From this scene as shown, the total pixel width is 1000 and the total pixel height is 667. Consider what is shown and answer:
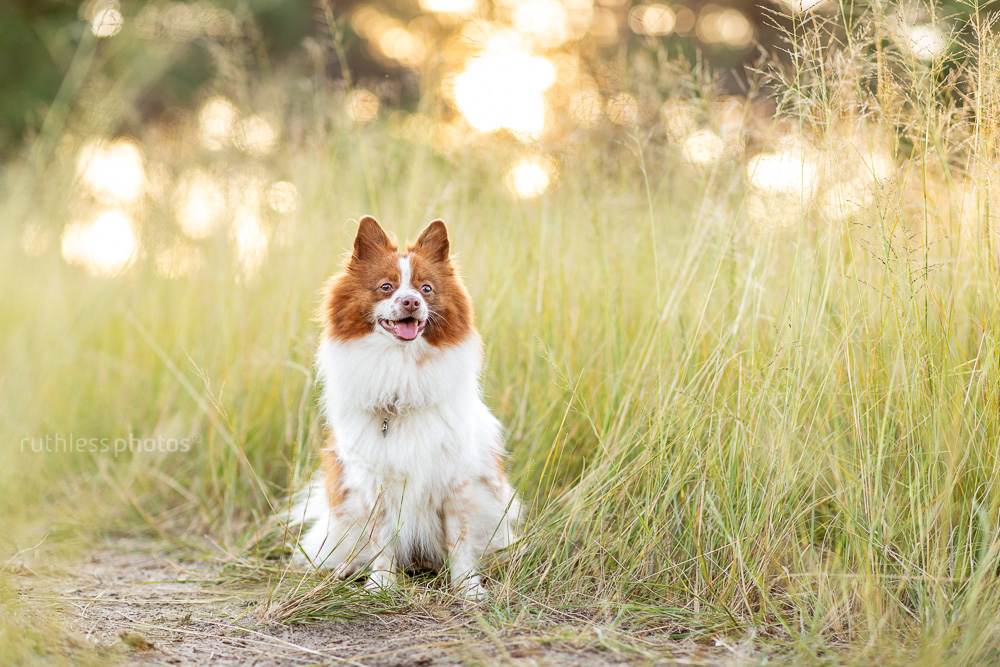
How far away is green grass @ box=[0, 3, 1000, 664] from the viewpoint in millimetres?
2412

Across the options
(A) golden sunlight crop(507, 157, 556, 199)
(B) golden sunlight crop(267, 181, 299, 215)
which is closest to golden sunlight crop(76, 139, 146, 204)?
(B) golden sunlight crop(267, 181, 299, 215)

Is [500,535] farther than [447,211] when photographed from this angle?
No

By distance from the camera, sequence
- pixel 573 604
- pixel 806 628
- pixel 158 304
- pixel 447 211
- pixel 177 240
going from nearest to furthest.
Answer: pixel 806 628 < pixel 573 604 < pixel 447 211 < pixel 158 304 < pixel 177 240

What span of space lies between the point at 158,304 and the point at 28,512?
1611 mm

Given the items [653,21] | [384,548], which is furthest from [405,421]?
[653,21]

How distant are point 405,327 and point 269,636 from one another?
3.62ft

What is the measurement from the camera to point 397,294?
287 cm

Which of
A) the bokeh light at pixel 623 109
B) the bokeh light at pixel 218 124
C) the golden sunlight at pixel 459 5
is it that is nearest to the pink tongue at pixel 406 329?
the bokeh light at pixel 623 109

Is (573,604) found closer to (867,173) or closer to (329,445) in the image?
(329,445)

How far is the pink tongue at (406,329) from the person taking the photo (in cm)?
286

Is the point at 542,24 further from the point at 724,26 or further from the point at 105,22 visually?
the point at 724,26

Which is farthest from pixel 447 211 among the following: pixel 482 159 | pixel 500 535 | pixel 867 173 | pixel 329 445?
pixel 867 173

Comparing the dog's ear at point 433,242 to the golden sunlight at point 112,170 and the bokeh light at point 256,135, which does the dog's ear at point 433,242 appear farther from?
the golden sunlight at point 112,170

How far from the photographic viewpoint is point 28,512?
3.78m
